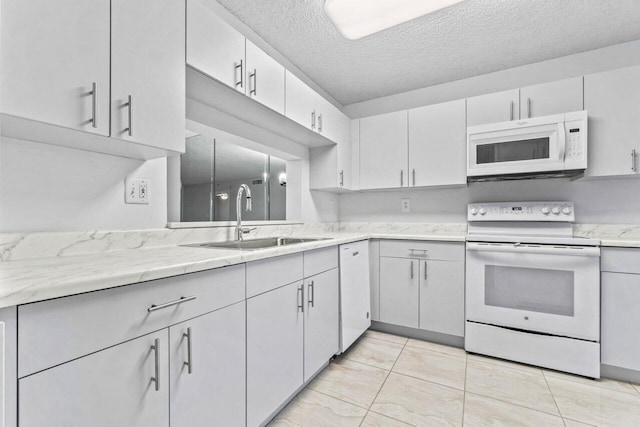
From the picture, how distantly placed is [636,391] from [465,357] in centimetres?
90

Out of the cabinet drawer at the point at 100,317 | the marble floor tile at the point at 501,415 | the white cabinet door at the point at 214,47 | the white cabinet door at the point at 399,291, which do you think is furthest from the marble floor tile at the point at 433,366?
the white cabinet door at the point at 214,47

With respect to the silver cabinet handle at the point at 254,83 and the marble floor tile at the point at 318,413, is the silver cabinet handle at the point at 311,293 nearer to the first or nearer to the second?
the marble floor tile at the point at 318,413

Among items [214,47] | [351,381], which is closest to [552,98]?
[214,47]

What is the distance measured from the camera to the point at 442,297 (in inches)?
91.5

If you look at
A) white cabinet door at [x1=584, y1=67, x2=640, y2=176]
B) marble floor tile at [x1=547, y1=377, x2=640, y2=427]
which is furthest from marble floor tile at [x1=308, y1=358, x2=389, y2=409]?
white cabinet door at [x1=584, y1=67, x2=640, y2=176]

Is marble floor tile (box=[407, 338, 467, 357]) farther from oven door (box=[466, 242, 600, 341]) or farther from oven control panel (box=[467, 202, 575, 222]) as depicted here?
oven control panel (box=[467, 202, 575, 222])

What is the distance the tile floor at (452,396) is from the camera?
4.83 feet

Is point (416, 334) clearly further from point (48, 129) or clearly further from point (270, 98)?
point (48, 129)

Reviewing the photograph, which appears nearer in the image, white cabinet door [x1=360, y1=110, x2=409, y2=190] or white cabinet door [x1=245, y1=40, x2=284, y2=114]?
white cabinet door [x1=245, y1=40, x2=284, y2=114]

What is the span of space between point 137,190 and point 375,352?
1927 mm

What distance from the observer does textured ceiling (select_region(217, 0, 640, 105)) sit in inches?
72.2

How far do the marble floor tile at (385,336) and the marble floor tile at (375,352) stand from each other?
0.05 metres

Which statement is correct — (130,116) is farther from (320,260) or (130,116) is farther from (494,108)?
(494,108)

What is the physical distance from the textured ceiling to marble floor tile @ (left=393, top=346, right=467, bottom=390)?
233 cm
